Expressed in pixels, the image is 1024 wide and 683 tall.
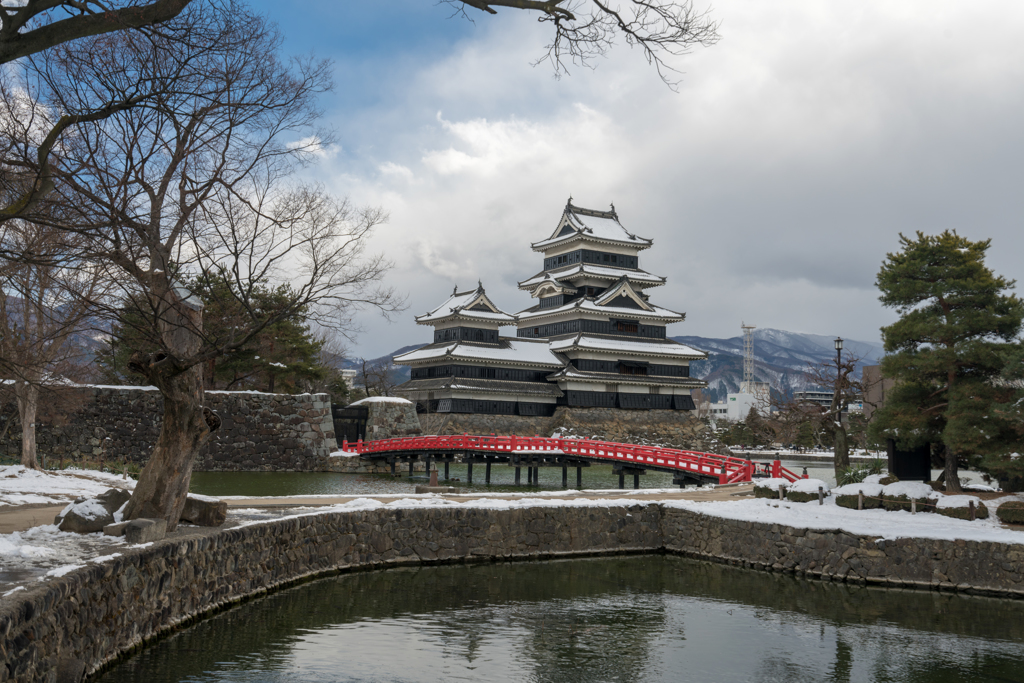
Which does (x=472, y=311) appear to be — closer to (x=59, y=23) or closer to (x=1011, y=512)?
(x=1011, y=512)

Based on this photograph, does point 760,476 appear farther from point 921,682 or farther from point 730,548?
point 921,682

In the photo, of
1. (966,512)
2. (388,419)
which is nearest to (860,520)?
(966,512)

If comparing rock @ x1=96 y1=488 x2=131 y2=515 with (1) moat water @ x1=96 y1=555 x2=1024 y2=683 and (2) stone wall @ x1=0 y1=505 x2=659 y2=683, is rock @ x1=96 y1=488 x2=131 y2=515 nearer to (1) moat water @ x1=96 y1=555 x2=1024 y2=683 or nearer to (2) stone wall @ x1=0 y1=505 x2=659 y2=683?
(2) stone wall @ x1=0 y1=505 x2=659 y2=683

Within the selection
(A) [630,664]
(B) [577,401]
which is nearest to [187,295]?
(A) [630,664]

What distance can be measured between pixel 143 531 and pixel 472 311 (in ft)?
139

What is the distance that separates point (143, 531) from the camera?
10.3 m

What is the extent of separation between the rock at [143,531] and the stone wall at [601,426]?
38.4m

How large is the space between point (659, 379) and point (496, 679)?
4735cm

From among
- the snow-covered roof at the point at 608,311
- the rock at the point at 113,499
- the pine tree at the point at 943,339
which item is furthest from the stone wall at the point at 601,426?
the rock at the point at 113,499

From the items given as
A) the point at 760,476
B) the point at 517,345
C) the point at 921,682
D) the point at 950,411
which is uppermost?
the point at 517,345

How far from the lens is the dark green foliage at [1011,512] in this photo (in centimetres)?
1545

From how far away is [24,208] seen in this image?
762 centimetres

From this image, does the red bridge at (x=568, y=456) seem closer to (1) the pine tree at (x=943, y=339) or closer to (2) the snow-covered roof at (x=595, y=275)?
(1) the pine tree at (x=943, y=339)

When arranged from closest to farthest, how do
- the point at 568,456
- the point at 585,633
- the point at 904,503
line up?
the point at 585,633 < the point at 904,503 < the point at 568,456
